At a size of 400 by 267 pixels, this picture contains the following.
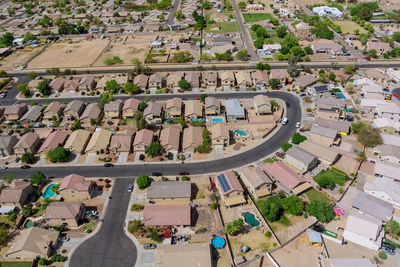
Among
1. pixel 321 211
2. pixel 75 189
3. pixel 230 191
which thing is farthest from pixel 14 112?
pixel 321 211

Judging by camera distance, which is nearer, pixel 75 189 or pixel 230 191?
pixel 230 191

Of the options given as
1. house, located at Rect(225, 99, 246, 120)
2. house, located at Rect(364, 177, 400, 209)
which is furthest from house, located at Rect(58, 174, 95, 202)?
house, located at Rect(364, 177, 400, 209)

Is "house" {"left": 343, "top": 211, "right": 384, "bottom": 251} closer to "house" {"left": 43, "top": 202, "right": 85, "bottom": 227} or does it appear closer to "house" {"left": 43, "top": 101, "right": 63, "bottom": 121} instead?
"house" {"left": 43, "top": 202, "right": 85, "bottom": 227}

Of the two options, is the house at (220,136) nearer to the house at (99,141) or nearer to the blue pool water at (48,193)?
the house at (99,141)

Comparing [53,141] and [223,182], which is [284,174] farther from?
[53,141]

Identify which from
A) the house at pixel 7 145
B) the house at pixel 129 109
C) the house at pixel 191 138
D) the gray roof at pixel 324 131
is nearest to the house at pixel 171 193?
the house at pixel 191 138

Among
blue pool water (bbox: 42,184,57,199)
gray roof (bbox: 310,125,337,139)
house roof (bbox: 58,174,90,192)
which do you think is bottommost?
blue pool water (bbox: 42,184,57,199)
